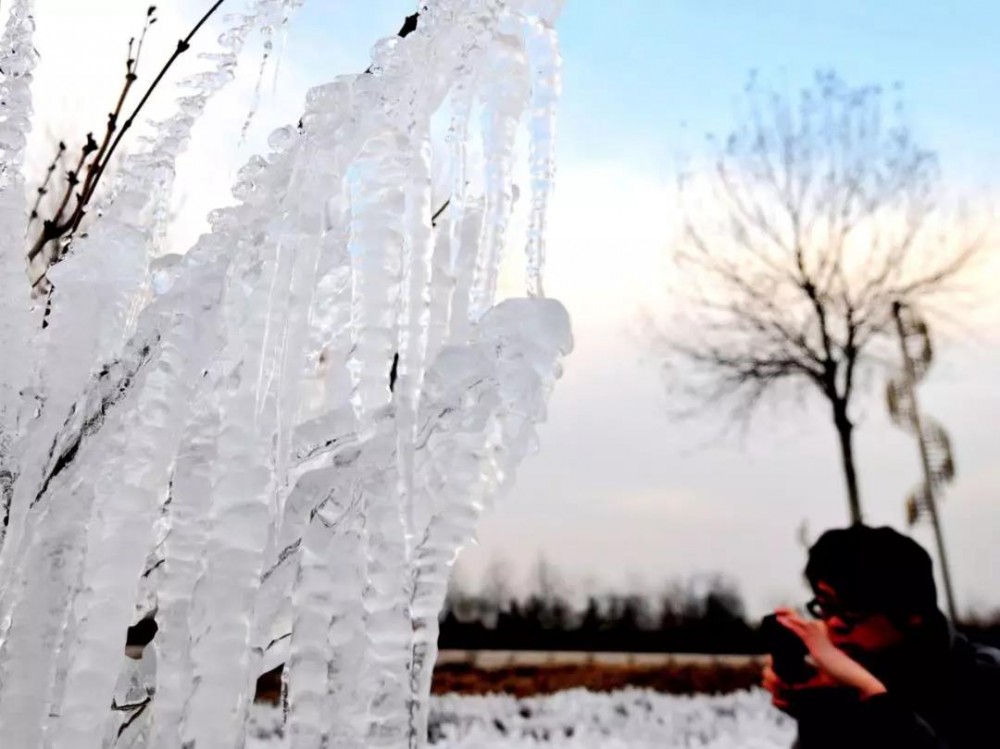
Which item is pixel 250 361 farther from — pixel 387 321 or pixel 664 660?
pixel 664 660

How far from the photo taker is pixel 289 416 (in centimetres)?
103

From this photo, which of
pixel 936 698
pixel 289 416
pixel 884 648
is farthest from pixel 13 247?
pixel 936 698

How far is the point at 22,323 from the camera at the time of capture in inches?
47.0

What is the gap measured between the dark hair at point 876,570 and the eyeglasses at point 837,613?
0.07 feet

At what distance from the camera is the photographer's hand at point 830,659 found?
204 cm

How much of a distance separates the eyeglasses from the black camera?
0.09m

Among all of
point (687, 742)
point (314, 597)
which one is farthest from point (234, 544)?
point (687, 742)

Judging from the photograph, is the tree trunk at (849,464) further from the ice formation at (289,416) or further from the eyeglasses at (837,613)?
the ice formation at (289,416)

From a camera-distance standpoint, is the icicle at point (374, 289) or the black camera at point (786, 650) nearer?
the icicle at point (374, 289)

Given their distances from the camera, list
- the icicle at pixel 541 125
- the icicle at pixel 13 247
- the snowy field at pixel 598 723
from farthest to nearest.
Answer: the snowy field at pixel 598 723, the icicle at pixel 541 125, the icicle at pixel 13 247

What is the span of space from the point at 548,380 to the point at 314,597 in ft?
Answer: 1.17

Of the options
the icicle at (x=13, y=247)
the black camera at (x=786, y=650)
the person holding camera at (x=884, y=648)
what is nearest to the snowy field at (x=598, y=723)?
the black camera at (x=786, y=650)

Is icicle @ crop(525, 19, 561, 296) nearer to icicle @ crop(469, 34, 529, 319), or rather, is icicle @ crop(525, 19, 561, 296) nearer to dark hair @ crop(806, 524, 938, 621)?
icicle @ crop(469, 34, 529, 319)

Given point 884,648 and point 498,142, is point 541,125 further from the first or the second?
point 884,648
